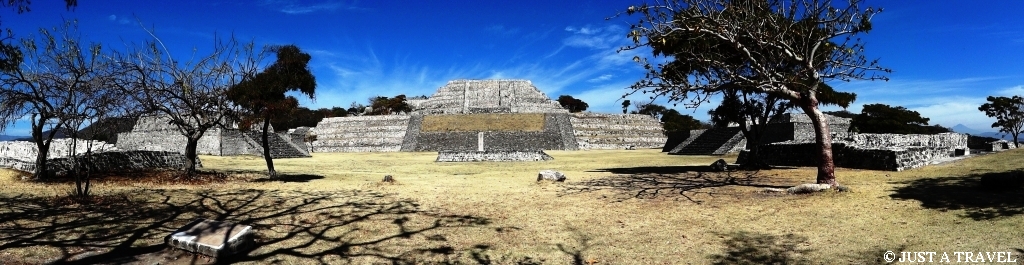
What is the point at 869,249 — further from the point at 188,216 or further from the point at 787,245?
the point at 188,216

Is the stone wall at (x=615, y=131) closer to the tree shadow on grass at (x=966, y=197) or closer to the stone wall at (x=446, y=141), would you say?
the stone wall at (x=446, y=141)

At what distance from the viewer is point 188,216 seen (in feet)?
23.4

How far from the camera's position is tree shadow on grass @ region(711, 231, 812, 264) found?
5.03 metres

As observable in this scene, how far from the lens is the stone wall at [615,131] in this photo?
4434 centimetres

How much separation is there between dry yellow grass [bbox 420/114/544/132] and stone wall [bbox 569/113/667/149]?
391 centimetres

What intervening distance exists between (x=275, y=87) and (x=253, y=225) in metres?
6.79

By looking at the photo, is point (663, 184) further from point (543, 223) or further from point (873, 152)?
point (873, 152)

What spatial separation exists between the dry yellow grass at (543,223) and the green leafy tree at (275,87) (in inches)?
112

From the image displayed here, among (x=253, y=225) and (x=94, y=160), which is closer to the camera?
(x=253, y=225)

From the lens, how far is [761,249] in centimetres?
542

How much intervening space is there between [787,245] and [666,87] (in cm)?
477

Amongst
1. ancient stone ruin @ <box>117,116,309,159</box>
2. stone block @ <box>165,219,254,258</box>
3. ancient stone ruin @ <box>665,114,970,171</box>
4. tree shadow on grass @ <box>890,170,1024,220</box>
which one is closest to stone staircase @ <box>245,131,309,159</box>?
ancient stone ruin @ <box>117,116,309,159</box>

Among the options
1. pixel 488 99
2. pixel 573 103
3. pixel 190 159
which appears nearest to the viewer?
pixel 190 159

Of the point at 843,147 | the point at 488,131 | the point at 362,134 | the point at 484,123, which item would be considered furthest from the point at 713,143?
the point at 362,134
